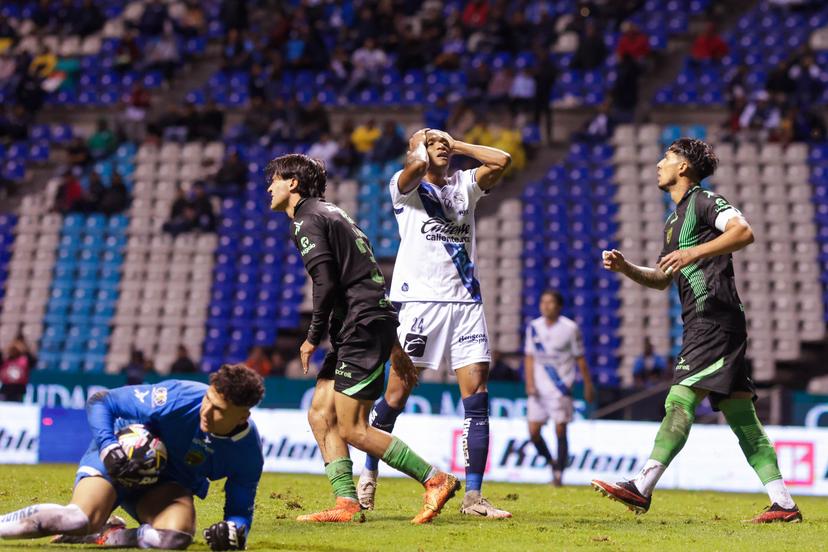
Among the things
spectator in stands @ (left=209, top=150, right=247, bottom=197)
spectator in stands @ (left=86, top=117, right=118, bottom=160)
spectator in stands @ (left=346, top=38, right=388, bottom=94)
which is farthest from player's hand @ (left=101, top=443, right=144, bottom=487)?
spectator in stands @ (left=86, top=117, right=118, bottom=160)

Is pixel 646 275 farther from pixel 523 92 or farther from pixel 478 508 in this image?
pixel 523 92

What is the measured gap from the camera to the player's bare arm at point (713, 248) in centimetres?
781

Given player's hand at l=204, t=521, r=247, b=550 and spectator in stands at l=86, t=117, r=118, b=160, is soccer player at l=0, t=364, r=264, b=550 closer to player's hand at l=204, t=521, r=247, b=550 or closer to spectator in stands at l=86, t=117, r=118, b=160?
player's hand at l=204, t=521, r=247, b=550

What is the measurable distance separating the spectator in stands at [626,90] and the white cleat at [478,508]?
54.3 ft

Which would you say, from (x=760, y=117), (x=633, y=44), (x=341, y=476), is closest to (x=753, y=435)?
(x=341, y=476)

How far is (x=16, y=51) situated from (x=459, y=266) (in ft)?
79.7

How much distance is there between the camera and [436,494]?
7.97 m

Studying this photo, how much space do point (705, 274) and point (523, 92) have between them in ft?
54.5

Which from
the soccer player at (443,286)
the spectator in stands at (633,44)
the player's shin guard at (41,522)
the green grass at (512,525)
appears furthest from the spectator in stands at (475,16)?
the player's shin guard at (41,522)

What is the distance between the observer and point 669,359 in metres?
19.8

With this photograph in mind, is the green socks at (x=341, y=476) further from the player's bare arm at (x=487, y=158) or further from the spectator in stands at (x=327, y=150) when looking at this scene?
the spectator in stands at (x=327, y=150)

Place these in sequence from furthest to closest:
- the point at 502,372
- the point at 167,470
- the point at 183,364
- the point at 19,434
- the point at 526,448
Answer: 1. the point at 183,364
2. the point at 502,372
3. the point at 19,434
4. the point at 526,448
5. the point at 167,470

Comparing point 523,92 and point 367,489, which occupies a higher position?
point 523,92

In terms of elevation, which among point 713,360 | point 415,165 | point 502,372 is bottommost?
point 713,360
